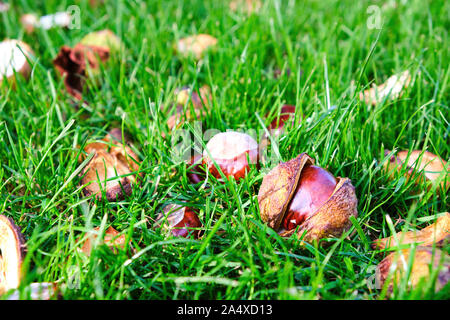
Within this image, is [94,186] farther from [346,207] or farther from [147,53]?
[147,53]

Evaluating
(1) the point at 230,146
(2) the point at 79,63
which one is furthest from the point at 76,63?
(1) the point at 230,146

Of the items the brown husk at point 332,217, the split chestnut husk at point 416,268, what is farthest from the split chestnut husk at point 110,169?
the split chestnut husk at point 416,268

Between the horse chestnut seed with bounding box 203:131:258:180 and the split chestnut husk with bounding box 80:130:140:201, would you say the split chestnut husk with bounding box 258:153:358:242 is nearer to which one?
the horse chestnut seed with bounding box 203:131:258:180

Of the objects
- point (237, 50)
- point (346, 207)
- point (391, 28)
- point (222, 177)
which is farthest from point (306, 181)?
point (391, 28)

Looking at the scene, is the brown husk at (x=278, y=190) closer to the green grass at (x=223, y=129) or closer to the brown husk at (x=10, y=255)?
the green grass at (x=223, y=129)

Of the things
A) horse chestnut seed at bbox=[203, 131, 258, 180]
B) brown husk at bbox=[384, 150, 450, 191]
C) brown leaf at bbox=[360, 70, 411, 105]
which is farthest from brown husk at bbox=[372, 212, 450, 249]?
brown leaf at bbox=[360, 70, 411, 105]
